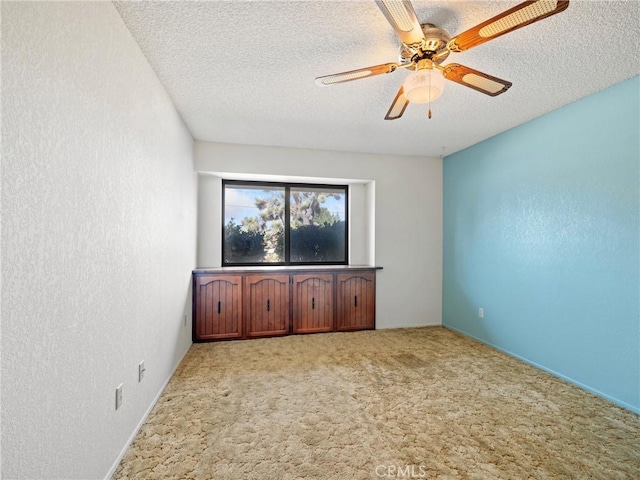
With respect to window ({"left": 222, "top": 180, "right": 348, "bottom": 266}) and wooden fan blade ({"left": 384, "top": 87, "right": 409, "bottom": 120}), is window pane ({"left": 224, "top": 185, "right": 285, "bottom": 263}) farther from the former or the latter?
wooden fan blade ({"left": 384, "top": 87, "right": 409, "bottom": 120})

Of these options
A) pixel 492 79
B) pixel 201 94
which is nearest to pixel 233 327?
pixel 201 94

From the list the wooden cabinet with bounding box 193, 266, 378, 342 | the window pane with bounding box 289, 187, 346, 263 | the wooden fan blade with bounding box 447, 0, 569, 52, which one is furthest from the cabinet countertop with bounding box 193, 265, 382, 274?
the wooden fan blade with bounding box 447, 0, 569, 52

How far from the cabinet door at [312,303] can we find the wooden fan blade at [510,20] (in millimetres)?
2905

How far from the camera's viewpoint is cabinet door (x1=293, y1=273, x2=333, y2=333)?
3.82 meters

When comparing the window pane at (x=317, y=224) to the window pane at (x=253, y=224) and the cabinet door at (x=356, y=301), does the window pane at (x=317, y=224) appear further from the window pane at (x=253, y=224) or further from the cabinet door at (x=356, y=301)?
the cabinet door at (x=356, y=301)

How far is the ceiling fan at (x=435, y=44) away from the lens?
1239 millimetres

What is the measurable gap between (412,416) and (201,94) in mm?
2942

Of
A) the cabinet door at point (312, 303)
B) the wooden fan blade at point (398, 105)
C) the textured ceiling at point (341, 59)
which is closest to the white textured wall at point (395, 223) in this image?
the cabinet door at point (312, 303)

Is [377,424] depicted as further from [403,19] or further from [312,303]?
[403,19]

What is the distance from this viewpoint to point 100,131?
4.54 ft

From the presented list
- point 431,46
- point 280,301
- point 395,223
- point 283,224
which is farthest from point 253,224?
point 431,46

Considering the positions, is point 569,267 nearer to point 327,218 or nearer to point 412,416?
point 412,416

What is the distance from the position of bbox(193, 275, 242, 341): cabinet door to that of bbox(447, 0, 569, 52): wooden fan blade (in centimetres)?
311

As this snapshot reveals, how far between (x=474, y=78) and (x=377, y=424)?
2248mm
